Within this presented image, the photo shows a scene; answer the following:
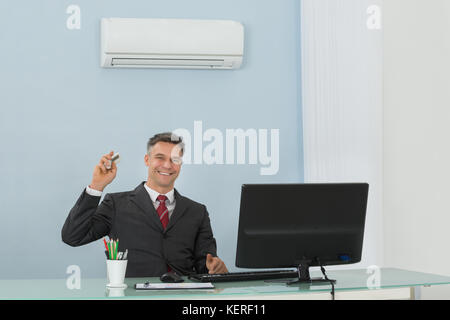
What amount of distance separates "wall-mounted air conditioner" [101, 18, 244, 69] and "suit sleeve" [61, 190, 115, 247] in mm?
959

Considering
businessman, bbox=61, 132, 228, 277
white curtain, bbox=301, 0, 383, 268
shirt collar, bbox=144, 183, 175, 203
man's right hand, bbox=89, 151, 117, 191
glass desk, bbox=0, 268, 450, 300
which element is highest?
white curtain, bbox=301, 0, 383, 268

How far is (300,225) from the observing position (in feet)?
7.17

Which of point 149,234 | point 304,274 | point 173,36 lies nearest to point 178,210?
point 149,234

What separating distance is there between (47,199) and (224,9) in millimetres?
1609

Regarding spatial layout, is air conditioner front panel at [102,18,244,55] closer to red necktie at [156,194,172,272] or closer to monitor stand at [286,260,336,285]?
red necktie at [156,194,172,272]

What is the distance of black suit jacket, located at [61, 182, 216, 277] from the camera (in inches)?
112

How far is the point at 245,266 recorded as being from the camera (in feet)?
7.14

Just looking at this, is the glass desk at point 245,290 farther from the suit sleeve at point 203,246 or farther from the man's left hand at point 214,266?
the suit sleeve at point 203,246

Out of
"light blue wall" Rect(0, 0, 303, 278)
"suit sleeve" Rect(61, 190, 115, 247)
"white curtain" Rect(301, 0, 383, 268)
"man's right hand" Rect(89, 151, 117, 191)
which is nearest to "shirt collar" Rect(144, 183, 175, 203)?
"suit sleeve" Rect(61, 190, 115, 247)

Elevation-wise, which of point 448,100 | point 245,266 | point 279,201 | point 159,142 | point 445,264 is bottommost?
point 445,264

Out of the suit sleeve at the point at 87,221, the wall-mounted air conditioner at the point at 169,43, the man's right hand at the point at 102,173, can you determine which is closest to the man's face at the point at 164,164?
the suit sleeve at the point at 87,221

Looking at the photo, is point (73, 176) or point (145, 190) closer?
point (145, 190)
